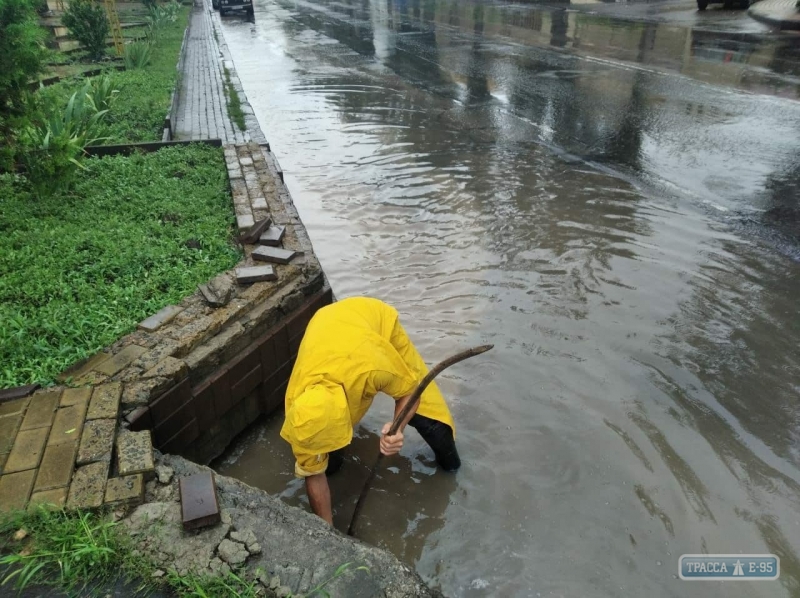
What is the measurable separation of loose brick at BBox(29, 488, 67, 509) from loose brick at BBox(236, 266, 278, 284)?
5.75 ft

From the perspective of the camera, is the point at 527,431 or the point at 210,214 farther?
the point at 210,214

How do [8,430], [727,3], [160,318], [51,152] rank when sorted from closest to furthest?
1. [8,430]
2. [160,318]
3. [51,152]
4. [727,3]

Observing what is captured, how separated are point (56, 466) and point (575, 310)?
12.1 ft

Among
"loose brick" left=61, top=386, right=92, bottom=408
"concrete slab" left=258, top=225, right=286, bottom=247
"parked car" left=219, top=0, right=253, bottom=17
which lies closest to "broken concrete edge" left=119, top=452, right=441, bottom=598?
"loose brick" left=61, top=386, right=92, bottom=408

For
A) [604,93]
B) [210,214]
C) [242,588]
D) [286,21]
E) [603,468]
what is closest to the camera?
[242,588]

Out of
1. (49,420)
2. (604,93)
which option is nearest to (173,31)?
(604,93)

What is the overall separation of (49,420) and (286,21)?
77.6ft

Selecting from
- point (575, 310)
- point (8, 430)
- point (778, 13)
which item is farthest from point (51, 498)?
point (778, 13)

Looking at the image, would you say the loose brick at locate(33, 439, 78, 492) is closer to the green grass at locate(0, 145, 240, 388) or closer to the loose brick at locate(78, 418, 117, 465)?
the loose brick at locate(78, 418, 117, 465)

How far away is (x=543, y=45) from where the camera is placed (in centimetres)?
1545

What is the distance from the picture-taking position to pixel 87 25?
13859 mm

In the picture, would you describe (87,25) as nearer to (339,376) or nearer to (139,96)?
(139,96)

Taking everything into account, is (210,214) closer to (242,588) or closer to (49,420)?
(49,420)

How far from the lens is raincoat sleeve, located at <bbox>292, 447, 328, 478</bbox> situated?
8.83 ft
